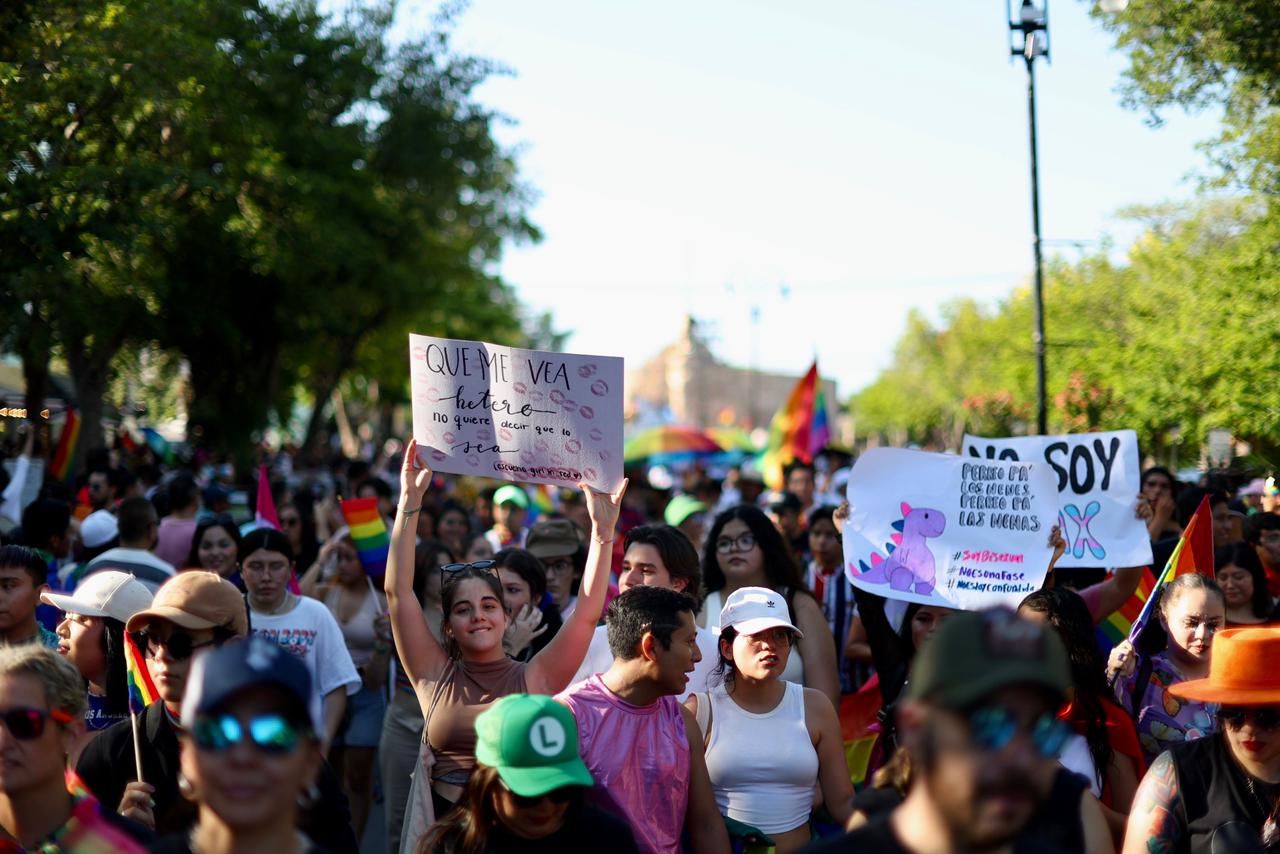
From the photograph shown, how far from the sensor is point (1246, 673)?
416 centimetres

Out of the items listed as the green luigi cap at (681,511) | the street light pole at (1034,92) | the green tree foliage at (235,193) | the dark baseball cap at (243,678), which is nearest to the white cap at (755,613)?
the dark baseball cap at (243,678)

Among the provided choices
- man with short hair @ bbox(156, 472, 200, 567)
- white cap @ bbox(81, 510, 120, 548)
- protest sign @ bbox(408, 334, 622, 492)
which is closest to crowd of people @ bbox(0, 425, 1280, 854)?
protest sign @ bbox(408, 334, 622, 492)

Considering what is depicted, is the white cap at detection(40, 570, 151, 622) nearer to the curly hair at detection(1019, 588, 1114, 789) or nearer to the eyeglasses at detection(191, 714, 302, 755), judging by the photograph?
the eyeglasses at detection(191, 714, 302, 755)

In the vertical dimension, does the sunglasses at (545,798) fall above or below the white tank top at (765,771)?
above

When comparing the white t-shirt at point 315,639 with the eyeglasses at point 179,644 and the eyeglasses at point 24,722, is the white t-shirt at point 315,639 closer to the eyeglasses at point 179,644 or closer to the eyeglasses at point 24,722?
the eyeglasses at point 179,644

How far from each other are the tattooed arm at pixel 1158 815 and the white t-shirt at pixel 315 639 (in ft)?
12.2

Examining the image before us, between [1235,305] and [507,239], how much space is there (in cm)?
2923

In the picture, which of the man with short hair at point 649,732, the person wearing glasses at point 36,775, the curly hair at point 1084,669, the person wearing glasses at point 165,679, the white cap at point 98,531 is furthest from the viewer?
the white cap at point 98,531

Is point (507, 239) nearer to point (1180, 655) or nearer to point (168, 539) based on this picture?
point (168, 539)

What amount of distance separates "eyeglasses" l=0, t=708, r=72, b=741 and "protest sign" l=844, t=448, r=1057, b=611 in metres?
4.14

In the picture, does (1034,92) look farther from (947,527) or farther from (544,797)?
(544,797)

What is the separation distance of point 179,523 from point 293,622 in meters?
3.21

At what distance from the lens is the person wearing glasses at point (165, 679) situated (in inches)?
174

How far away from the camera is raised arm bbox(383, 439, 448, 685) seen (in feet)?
16.9
